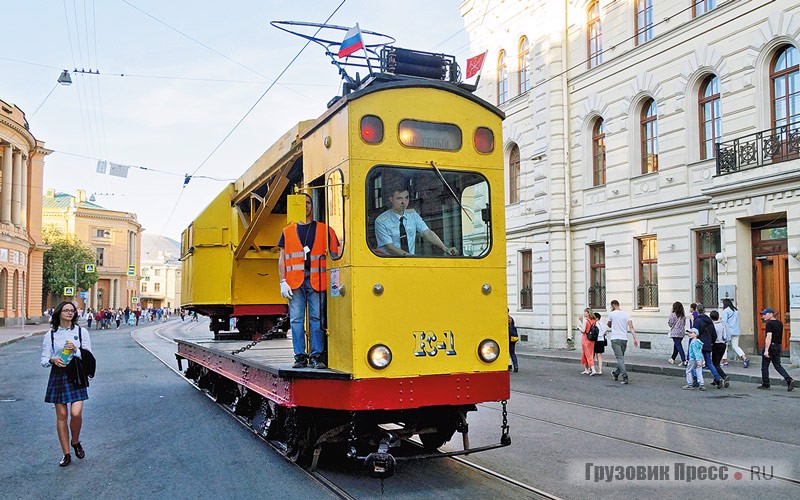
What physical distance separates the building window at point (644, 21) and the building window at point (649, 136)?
6.26 feet

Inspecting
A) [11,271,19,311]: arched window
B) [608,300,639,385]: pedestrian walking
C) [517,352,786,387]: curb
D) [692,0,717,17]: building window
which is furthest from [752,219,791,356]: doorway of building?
[11,271,19,311]: arched window

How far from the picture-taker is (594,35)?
2419cm

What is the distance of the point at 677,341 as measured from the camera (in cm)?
1645

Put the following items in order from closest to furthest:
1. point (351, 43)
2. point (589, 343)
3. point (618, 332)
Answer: point (351, 43) < point (618, 332) < point (589, 343)

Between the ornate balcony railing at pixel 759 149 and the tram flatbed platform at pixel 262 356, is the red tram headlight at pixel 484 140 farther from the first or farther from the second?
the ornate balcony railing at pixel 759 149

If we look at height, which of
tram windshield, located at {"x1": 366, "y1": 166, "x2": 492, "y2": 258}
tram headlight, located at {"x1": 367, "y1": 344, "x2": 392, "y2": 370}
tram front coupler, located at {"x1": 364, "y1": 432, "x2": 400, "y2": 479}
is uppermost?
tram windshield, located at {"x1": 366, "y1": 166, "x2": 492, "y2": 258}

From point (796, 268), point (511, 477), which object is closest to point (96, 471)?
point (511, 477)

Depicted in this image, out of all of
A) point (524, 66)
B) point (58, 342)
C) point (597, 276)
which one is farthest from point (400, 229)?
point (524, 66)

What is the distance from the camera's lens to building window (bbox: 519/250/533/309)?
26984 mm

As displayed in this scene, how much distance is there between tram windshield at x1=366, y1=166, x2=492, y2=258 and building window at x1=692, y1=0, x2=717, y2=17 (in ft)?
53.4

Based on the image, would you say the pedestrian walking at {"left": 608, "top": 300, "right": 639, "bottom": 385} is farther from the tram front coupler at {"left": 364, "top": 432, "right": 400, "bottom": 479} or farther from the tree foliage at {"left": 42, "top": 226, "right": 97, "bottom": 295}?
the tree foliage at {"left": 42, "top": 226, "right": 97, "bottom": 295}

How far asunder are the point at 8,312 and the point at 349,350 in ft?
188

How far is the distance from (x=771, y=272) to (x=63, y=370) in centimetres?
1658

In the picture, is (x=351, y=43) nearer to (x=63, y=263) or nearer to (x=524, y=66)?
(x=524, y=66)
